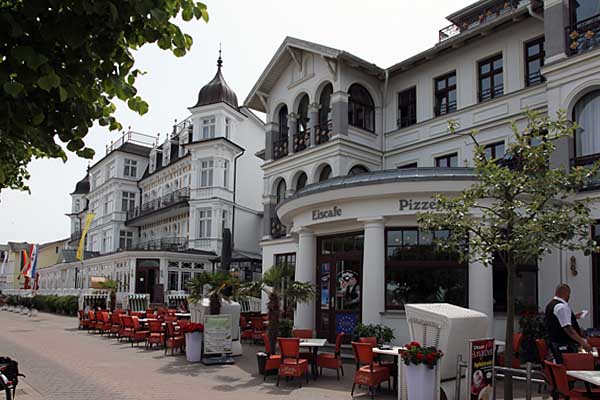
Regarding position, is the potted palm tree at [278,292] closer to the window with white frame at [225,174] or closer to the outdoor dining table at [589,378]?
→ the outdoor dining table at [589,378]

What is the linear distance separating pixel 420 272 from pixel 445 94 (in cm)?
962

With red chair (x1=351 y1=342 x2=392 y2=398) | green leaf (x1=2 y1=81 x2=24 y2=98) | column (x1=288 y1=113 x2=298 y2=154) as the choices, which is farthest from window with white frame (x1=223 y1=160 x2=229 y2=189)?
green leaf (x1=2 y1=81 x2=24 y2=98)

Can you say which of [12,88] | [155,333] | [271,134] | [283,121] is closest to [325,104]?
[283,121]

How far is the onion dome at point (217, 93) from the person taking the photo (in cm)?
4112

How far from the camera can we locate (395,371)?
37.2ft

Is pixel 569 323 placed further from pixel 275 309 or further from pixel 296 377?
pixel 275 309

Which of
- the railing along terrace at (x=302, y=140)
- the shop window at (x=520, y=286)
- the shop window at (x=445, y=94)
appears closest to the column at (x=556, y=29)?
the shop window at (x=445, y=94)

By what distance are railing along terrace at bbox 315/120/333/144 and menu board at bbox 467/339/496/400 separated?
1525 cm

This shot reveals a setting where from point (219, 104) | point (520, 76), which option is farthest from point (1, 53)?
point (219, 104)

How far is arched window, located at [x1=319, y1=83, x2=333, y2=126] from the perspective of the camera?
24234 millimetres

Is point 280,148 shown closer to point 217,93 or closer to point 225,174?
point 225,174

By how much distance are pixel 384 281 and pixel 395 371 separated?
4.15m

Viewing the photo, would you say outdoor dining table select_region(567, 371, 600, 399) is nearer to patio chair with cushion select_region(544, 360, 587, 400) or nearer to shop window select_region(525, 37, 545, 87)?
patio chair with cushion select_region(544, 360, 587, 400)

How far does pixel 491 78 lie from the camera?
821 inches
